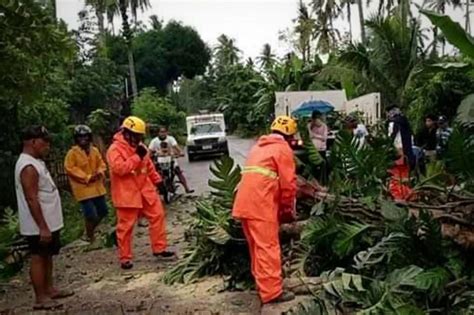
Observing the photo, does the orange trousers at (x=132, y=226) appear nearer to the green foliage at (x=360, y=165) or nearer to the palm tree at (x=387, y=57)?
the green foliage at (x=360, y=165)

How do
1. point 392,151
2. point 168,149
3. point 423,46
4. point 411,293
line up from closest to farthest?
point 411,293 → point 392,151 → point 168,149 → point 423,46

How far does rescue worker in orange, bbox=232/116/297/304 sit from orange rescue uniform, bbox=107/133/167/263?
6.79 ft

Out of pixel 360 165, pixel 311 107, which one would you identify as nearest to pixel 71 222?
pixel 360 165

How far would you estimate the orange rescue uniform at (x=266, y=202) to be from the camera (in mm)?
5449

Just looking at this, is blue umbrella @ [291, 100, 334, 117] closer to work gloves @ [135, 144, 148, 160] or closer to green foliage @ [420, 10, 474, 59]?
work gloves @ [135, 144, 148, 160]

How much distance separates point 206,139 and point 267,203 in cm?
2274

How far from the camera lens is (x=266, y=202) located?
554 centimetres

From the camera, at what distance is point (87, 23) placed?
26.1 meters

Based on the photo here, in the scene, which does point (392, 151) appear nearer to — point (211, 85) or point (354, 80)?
point (354, 80)

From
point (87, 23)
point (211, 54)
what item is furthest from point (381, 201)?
point (211, 54)

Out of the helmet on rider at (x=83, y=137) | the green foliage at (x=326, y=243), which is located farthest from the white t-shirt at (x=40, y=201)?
the helmet on rider at (x=83, y=137)

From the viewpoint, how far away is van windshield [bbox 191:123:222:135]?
29125mm

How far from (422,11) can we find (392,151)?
205 cm

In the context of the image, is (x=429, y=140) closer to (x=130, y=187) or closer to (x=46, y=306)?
(x=130, y=187)
